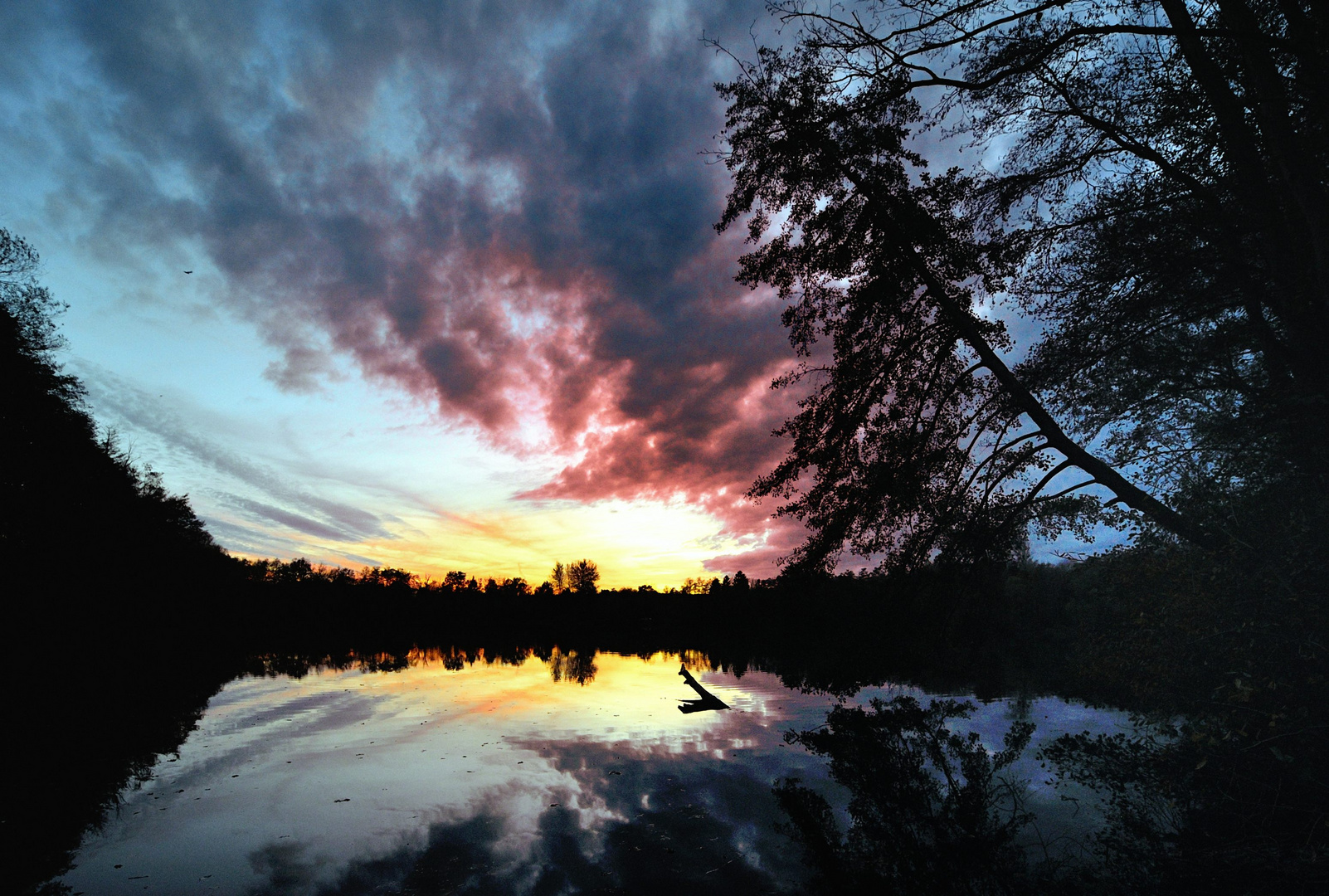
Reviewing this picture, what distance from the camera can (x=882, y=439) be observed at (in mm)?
9945

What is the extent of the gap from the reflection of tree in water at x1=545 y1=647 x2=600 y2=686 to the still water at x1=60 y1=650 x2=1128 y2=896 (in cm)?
1160

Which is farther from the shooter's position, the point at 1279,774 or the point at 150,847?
the point at 150,847

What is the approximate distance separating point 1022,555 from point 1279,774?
415 centimetres

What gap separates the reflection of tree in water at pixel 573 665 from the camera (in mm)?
33719

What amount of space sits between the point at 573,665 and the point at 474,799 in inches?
Result: 1278

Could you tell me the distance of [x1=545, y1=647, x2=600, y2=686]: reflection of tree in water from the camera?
111 ft

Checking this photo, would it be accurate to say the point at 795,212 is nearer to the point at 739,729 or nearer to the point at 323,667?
the point at 739,729

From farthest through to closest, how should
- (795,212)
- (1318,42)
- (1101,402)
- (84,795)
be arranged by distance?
(84,795) < (795,212) < (1101,402) < (1318,42)

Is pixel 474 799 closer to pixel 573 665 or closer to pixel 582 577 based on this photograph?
pixel 573 665

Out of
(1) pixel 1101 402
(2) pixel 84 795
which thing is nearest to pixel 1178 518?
(1) pixel 1101 402

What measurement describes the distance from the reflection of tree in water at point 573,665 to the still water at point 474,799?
11601 millimetres

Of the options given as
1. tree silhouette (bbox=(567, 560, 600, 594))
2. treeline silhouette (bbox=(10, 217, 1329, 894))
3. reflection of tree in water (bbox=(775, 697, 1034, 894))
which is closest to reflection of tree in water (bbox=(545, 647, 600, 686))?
treeline silhouette (bbox=(10, 217, 1329, 894))

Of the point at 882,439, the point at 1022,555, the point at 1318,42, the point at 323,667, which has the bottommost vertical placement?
the point at 323,667

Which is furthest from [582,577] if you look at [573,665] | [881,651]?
[881,651]
